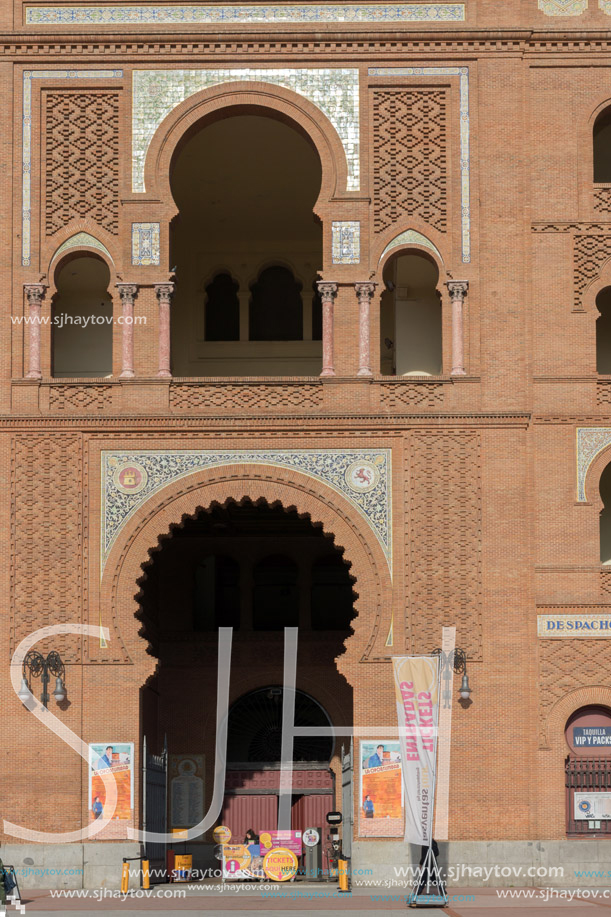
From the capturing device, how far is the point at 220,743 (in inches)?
1207

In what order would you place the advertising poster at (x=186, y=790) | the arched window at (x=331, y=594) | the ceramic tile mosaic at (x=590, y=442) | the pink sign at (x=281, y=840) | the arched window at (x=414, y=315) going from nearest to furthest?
the ceramic tile mosaic at (x=590, y=442)
the pink sign at (x=281, y=840)
the arched window at (x=414, y=315)
the advertising poster at (x=186, y=790)
the arched window at (x=331, y=594)

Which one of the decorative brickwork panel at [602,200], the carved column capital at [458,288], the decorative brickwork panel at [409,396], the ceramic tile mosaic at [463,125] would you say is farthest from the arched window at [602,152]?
the decorative brickwork panel at [409,396]

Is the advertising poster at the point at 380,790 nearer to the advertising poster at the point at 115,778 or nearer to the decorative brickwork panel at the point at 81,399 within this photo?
the advertising poster at the point at 115,778

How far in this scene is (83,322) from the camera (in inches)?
1215

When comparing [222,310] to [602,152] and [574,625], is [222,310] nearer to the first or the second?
[602,152]

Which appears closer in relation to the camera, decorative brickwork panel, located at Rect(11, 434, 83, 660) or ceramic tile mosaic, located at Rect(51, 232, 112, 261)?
decorative brickwork panel, located at Rect(11, 434, 83, 660)

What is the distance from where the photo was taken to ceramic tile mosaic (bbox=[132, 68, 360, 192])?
27.7 meters

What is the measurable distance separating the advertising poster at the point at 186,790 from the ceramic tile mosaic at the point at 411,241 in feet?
33.7

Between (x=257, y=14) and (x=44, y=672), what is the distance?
11.5 meters

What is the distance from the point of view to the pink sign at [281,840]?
92.9 feet

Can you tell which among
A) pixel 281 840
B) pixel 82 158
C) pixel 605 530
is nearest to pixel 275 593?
pixel 281 840

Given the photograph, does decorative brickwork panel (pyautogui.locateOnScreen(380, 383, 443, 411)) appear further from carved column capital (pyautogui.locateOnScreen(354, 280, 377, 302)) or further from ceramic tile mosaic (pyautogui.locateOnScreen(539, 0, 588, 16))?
ceramic tile mosaic (pyautogui.locateOnScreen(539, 0, 588, 16))

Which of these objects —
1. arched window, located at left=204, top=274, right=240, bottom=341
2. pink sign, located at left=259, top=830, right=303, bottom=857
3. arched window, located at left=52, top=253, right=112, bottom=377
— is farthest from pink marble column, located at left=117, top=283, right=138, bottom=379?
pink sign, located at left=259, top=830, right=303, bottom=857

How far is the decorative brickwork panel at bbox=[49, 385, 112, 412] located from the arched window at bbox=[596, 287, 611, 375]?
28.9 feet
